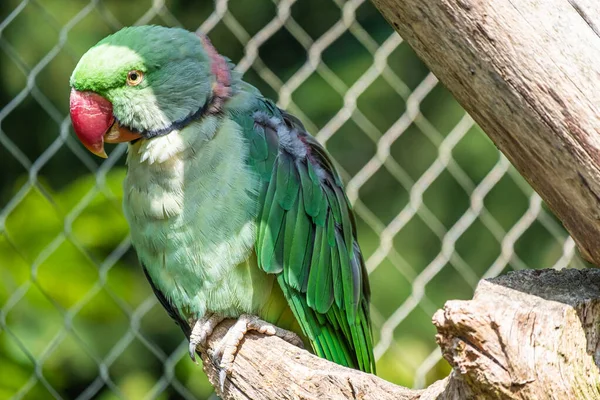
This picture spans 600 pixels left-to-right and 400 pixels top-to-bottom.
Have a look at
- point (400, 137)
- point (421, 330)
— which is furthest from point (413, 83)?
point (421, 330)

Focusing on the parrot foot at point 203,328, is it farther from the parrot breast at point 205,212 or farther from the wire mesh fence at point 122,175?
the wire mesh fence at point 122,175

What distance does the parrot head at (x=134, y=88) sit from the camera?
829mm

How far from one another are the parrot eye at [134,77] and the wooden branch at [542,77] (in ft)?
1.23

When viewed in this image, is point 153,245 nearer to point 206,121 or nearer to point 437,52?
point 206,121

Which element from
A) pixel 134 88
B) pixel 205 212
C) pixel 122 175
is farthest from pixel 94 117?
pixel 122 175

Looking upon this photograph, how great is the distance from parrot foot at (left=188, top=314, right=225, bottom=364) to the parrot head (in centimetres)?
20

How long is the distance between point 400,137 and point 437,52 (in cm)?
103

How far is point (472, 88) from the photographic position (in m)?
0.55

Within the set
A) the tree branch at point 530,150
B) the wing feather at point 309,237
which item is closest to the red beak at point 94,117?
the wing feather at point 309,237

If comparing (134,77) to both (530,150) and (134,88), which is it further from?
(530,150)

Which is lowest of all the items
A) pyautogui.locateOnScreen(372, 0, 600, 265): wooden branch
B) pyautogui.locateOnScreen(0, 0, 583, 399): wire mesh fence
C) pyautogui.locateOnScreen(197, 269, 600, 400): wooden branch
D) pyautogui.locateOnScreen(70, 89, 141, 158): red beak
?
pyautogui.locateOnScreen(0, 0, 583, 399): wire mesh fence

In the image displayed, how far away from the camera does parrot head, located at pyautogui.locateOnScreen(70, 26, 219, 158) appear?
829 millimetres

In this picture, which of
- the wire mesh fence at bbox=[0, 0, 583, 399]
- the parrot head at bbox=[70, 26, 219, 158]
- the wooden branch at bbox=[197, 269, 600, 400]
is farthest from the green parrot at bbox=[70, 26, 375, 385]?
the wire mesh fence at bbox=[0, 0, 583, 399]

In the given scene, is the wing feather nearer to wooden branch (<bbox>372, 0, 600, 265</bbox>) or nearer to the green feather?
the green feather
